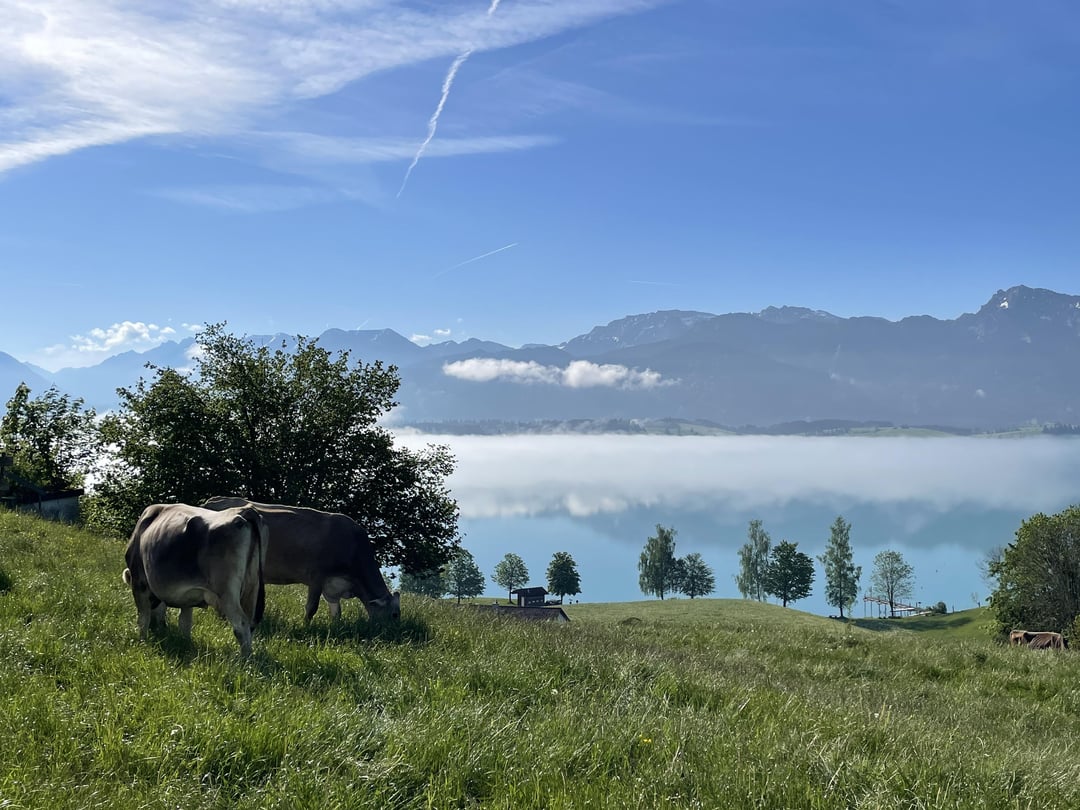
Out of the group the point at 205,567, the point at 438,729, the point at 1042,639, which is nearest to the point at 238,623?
the point at 205,567

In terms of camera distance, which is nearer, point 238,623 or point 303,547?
point 238,623

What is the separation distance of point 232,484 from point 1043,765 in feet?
107

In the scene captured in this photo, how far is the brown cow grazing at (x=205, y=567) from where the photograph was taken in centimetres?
931

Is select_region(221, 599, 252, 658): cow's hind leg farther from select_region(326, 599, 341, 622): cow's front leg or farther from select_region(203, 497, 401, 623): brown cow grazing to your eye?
select_region(203, 497, 401, 623): brown cow grazing

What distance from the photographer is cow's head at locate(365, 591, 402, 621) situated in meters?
13.3

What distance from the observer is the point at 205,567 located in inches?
371

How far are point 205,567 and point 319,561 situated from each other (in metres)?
4.42

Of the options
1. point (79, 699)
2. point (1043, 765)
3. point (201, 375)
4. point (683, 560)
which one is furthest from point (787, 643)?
point (683, 560)

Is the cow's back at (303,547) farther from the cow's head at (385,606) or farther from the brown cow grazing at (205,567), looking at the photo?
A: the brown cow grazing at (205,567)

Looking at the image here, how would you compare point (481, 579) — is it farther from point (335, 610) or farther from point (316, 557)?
point (316, 557)

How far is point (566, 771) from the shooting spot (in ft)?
18.7

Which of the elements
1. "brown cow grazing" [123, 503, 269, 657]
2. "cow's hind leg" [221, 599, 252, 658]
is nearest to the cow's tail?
"brown cow grazing" [123, 503, 269, 657]

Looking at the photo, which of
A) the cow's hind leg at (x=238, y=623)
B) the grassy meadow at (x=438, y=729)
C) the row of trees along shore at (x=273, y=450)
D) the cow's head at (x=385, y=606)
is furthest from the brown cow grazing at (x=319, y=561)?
the row of trees along shore at (x=273, y=450)

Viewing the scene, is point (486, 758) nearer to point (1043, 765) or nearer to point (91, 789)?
point (91, 789)
